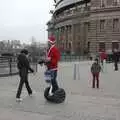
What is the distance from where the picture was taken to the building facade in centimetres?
8675

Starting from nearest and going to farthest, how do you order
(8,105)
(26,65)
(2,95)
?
(8,105)
(26,65)
(2,95)

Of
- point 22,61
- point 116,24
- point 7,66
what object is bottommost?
point 7,66

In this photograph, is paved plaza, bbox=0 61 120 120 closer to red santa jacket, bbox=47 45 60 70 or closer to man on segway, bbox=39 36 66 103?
man on segway, bbox=39 36 66 103

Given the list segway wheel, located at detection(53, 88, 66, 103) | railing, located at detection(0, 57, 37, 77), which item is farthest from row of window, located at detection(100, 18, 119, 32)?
segway wheel, located at detection(53, 88, 66, 103)

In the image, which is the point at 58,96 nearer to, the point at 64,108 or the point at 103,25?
the point at 64,108

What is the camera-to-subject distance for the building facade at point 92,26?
86750mm

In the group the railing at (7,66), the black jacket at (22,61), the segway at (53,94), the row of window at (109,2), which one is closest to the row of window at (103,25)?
the row of window at (109,2)

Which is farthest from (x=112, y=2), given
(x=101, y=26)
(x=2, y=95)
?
(x=2, y=95)

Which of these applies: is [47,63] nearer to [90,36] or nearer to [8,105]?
[8,105]

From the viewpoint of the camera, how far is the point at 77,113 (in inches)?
489

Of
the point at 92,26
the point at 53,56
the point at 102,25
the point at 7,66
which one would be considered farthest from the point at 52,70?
the point at 92,26

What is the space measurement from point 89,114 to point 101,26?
256 feet

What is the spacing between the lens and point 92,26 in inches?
3570

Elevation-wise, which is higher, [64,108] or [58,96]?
[58,96]
